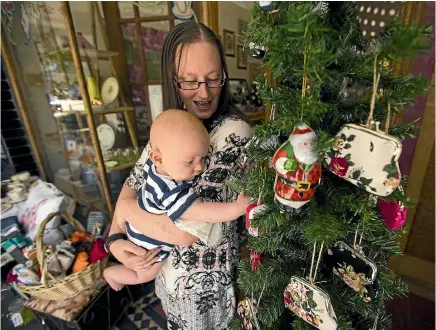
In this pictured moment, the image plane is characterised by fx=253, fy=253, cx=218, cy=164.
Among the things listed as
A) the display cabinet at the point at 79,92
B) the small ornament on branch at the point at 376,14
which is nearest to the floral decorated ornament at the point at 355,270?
the small ornament on branch at the point at 376,14

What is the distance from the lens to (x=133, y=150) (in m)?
1.96

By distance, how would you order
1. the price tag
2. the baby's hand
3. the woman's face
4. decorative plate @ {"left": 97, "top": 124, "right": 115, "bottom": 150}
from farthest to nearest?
decorative plate @ {"left": 97, "top": 124, "right": 115, "bottom": 150} → the price tag → the woman's face → the baby's hand

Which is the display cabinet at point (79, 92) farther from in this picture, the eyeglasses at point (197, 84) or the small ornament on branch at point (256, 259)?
the small ornament on branch at point (256, 259)

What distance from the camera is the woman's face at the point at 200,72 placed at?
0.67 meters

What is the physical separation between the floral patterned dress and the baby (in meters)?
0.06

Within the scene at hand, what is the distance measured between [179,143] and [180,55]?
271 millimetres

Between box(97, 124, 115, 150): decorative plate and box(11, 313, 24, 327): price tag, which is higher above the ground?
box(97, 124, 115, 150): decorative plate

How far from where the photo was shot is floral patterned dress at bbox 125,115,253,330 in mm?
685

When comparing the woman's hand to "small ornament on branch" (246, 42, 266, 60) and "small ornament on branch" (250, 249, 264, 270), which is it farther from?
"small ornament on branch" (246, 42, 266, 60)

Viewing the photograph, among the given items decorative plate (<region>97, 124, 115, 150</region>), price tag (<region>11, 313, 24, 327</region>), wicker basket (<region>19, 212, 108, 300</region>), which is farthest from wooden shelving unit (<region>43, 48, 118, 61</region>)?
price tag (<region>11, 313, 24, 327</region>)

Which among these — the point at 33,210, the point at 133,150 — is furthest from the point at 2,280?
the point at 133,150

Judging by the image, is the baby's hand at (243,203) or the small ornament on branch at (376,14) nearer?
the baby's hand at (243,203)

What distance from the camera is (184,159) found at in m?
0.58

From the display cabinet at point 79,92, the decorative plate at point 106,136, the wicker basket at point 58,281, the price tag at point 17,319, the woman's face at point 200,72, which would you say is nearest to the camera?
the woman's face at point 200,72
